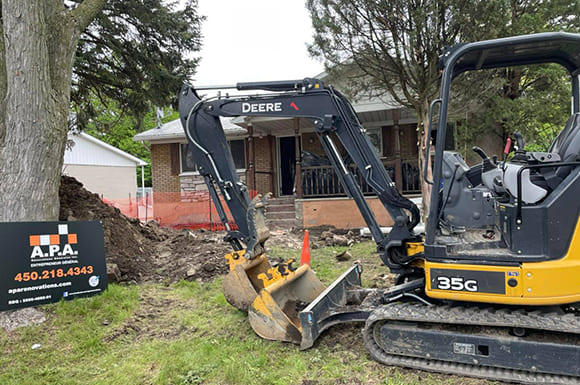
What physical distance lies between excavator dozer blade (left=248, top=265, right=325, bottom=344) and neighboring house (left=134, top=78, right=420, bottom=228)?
546 centimetres

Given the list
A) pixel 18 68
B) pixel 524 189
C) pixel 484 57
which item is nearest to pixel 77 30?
pixel 18 68

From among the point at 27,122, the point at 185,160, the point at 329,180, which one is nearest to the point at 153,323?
the point at 27,122

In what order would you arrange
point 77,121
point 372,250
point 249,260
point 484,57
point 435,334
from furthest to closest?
point 77,121, point 372,250, point 249,260, point 484,57, point 435,334

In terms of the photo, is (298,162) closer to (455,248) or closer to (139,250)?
(139,250)

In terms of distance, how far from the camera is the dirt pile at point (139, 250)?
22.2ft

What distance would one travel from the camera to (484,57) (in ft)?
12.0

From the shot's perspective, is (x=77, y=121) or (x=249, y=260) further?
(x=77, y=121)

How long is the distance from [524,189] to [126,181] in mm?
30530

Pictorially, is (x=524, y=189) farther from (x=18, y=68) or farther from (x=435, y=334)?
(x=18, y=68)

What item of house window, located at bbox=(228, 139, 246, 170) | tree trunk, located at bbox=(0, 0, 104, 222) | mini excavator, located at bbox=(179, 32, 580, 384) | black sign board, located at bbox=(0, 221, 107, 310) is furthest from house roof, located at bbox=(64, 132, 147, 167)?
mini excavator, located at bbox=(179, 32, 580, 384)

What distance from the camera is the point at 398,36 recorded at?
841cm

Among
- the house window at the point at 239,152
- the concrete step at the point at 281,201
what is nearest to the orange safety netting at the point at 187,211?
the concrete step at the point at 281,201

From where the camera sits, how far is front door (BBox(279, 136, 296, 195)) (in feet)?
53.3

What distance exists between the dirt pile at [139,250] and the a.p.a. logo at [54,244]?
98cm
